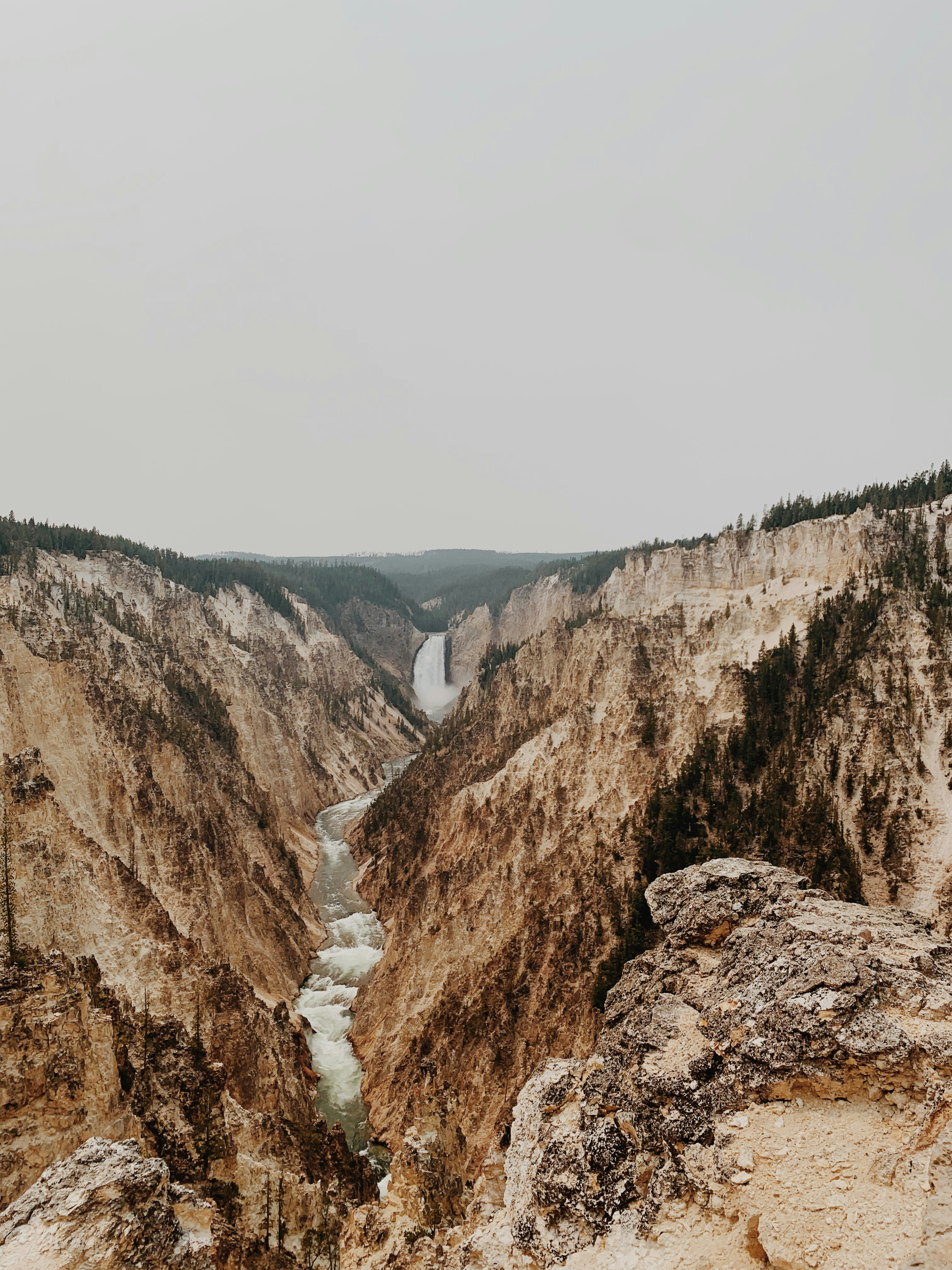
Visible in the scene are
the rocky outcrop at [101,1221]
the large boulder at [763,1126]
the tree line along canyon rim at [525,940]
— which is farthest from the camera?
the tree line along canyon rim at [525,940]

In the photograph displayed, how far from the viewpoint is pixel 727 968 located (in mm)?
13242

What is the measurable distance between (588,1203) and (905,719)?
27649 mm

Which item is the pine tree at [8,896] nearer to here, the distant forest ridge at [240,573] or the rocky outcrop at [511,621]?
the distant forest ridge at [240,573]

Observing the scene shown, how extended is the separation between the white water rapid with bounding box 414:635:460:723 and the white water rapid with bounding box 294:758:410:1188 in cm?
7818

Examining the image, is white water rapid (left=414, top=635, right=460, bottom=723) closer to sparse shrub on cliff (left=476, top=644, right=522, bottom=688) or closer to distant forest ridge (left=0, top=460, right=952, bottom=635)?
distant forest ridge (left=0, top=460, right=952, bottom=635)

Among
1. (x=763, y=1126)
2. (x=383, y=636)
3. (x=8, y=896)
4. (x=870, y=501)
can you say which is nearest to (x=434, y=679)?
(x=383, y=636)

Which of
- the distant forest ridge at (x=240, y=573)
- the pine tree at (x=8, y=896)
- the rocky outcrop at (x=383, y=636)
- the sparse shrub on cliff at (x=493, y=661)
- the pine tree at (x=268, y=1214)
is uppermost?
the distant forest ridge at (x=240, y=573)

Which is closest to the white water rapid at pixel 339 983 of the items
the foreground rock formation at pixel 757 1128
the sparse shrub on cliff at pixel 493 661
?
the foreground rock formation at pixel 757 1128

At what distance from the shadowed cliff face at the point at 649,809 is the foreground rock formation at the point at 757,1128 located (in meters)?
6.55

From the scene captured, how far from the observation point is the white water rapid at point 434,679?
14138cm

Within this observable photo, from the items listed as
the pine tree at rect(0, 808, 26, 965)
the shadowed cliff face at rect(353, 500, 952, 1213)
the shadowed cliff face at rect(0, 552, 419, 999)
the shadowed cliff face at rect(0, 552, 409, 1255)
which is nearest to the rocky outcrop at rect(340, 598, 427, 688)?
the shadowed cliff face at rect(0, 552, 419, 999)

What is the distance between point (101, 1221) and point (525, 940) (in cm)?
2347

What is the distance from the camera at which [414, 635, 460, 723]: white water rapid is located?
464 feet

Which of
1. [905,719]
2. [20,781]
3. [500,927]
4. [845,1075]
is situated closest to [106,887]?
[20,781]
